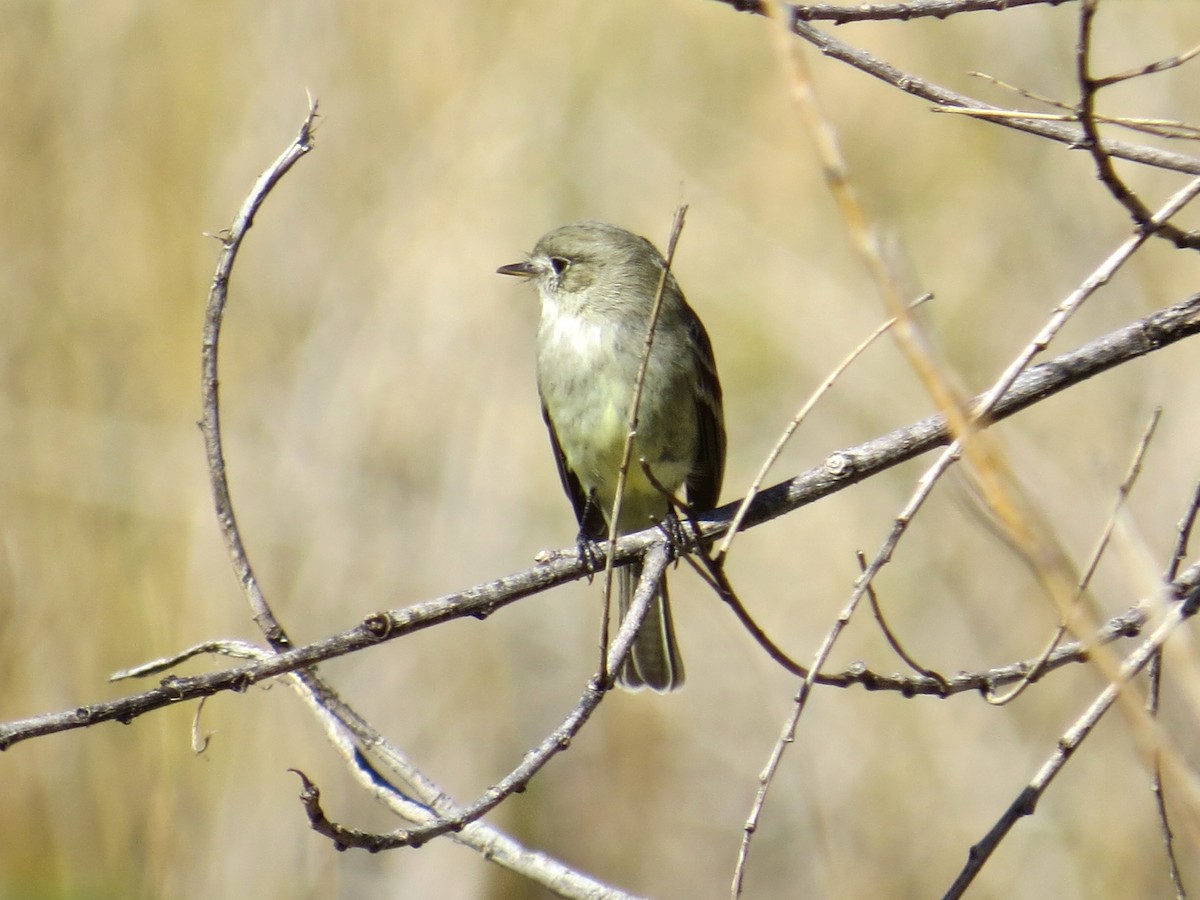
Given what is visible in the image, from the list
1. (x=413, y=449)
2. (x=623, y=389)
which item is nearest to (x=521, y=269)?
(x=623, y=389)

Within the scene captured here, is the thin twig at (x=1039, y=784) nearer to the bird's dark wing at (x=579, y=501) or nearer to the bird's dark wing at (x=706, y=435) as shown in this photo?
the bird's dark wing at (x=706, y=435)

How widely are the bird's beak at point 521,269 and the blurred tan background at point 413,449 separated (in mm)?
1215

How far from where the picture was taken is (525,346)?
6.27 meters

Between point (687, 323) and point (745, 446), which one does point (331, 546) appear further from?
point (745, 446)

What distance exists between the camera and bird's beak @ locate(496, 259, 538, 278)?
478cm

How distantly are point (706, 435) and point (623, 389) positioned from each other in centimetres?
42

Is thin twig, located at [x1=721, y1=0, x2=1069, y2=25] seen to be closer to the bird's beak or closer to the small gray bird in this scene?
the small gray bird

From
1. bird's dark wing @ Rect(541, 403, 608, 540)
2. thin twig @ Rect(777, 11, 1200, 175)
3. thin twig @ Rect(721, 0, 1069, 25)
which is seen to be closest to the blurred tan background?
bird's dark wing @ Rect(541, 403, 608, 540)

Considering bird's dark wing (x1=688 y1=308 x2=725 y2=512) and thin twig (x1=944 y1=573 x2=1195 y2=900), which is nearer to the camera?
thin twig (x1=944 y1=573 x2=1195 y2=900)

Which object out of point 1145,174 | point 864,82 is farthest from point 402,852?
point 864,82

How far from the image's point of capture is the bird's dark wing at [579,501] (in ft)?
15.3

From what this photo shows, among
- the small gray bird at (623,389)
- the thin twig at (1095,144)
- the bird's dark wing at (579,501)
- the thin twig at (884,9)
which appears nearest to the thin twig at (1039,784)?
the thin twig at (1095,144)

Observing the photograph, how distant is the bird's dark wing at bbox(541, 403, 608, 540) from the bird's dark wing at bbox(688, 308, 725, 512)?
0.34 m

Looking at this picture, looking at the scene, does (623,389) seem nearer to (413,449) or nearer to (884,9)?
(413,449)
